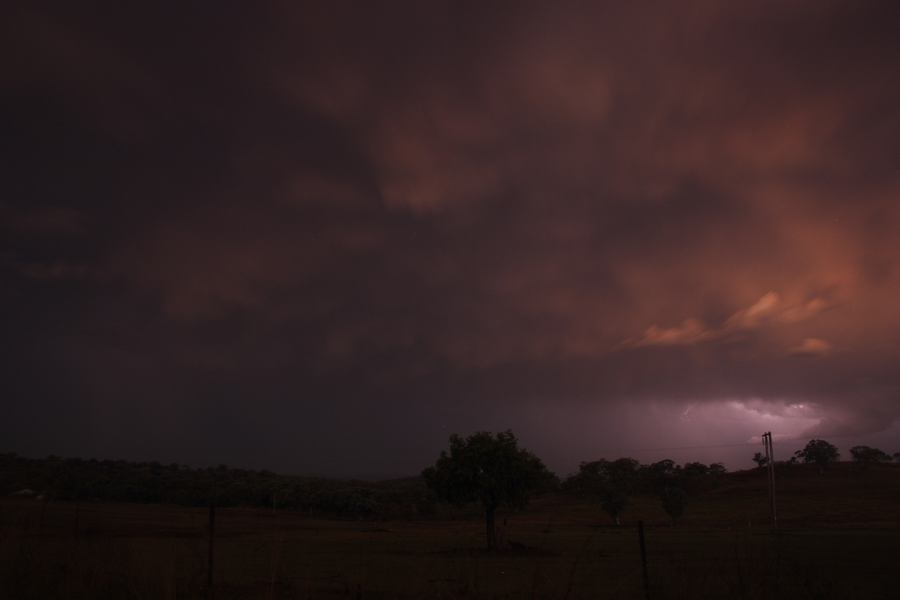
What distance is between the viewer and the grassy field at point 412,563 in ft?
35.3

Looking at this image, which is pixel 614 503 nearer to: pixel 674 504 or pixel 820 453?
pixel 674 504

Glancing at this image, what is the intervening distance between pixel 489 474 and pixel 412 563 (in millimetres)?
18448

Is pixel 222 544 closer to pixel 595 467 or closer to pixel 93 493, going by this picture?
pixel 93 493

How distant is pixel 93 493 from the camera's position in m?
88.4

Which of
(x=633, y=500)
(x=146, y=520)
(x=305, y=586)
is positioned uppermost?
(x=305, y=586)

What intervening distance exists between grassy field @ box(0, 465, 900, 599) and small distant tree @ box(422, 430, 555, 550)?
140 inches

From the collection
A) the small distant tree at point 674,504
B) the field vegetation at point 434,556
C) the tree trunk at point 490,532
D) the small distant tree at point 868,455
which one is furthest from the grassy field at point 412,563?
the small distant tree at point 868,455

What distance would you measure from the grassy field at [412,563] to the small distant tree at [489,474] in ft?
11.7

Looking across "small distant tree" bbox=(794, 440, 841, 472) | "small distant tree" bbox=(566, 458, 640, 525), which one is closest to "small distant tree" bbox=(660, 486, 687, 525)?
"small distant tree" bbox=(566, 458, 640, 525)

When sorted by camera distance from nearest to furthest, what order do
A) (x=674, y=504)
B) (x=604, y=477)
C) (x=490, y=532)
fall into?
(x=490, y=532), (x=674, y=504), (x=604, y=477)

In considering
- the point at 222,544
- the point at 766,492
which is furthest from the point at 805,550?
the point at 766,492

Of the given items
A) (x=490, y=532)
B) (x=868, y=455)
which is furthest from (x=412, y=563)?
(x=868, y=455)

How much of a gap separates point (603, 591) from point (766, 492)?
4796 inches

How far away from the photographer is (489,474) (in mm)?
47500
